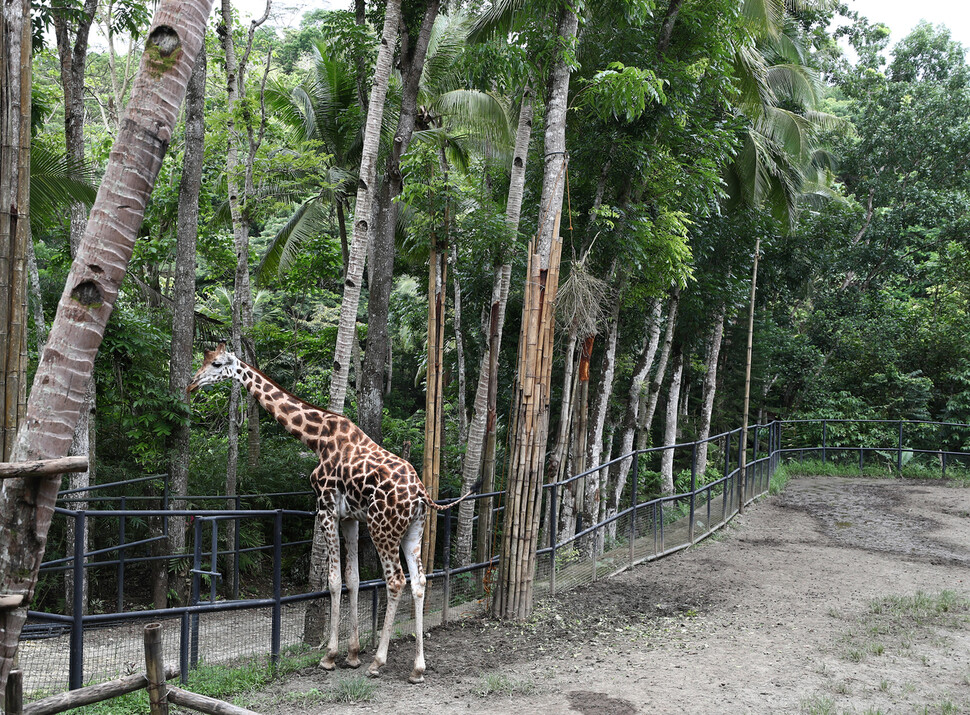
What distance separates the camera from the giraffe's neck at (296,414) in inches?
260

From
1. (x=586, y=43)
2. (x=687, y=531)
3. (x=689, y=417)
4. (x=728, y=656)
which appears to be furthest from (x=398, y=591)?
(x=689, y=417)

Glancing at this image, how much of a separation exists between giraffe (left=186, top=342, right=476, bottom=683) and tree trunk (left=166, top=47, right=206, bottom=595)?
15.6ft

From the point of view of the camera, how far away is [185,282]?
11.0 metres

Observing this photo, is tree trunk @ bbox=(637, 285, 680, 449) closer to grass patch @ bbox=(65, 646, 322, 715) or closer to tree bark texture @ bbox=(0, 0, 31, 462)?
grass patch @ bbox=(65, 646, 322, 715)

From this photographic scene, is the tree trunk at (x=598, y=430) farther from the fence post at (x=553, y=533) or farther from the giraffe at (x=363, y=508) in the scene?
the giraffe at (x=363, y=508)

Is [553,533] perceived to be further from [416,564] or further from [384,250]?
[384,250]

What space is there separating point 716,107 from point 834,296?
991 cm

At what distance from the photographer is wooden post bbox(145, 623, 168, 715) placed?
12.0 ft

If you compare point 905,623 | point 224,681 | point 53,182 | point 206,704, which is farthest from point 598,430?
point 206,704

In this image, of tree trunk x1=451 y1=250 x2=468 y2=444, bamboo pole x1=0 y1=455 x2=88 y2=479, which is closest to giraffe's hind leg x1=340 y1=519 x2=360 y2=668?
bamboo pole x1=0 y1=455 x2=88 y2=479

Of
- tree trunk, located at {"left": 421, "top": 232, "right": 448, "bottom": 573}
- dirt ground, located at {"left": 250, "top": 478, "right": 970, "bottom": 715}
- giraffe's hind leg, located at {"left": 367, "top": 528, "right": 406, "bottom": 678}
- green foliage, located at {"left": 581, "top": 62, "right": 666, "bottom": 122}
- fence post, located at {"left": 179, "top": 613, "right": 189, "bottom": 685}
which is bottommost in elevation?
dirt ground, located at {"left": 250, "top": 478, "right": 970, "bottom": 715}

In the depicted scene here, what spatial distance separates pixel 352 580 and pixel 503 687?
147cm

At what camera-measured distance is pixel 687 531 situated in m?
11.0

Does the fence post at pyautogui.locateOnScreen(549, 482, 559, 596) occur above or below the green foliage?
below
